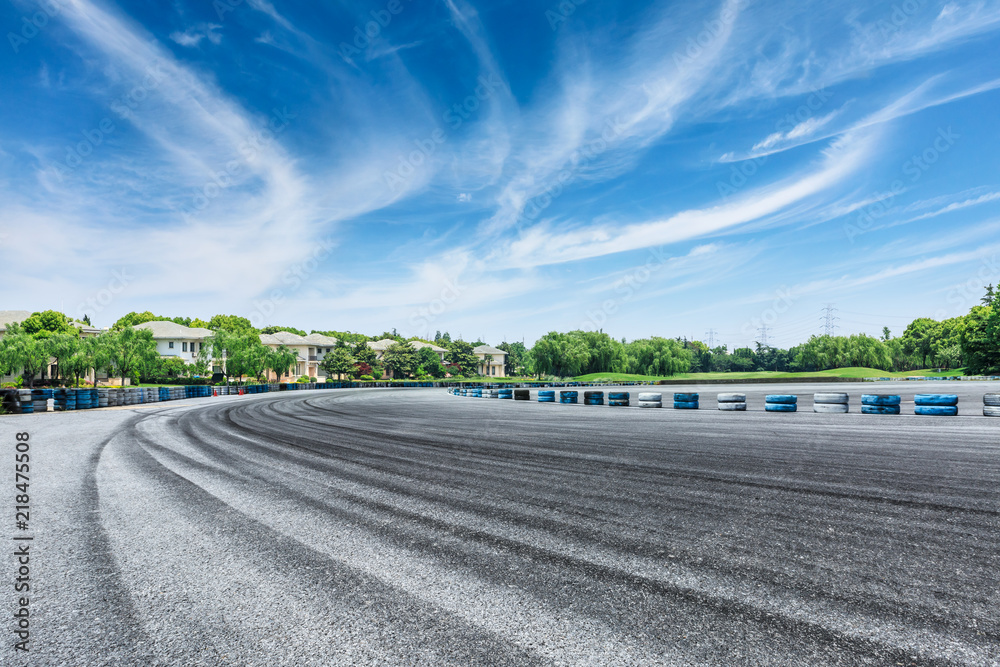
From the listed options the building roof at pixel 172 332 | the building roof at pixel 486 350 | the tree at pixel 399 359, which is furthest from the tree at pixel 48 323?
the building roof at pixel 486 350

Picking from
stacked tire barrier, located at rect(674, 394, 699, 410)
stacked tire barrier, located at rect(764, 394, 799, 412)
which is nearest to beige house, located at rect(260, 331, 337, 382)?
stacked tire barrier, located at rect(674, 394, 699, 410)

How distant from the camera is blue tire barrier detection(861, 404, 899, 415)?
1537 centimetres

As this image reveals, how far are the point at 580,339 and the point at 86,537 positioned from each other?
8359 centimetres

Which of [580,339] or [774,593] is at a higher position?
[580,339]

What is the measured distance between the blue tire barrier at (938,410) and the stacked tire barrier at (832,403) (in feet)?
6.06

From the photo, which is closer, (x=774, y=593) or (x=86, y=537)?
(x=774, y=593)

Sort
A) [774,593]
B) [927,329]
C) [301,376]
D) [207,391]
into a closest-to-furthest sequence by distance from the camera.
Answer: [774,593] < [207,391] < [301,376] < [927,329]

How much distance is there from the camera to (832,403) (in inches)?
648

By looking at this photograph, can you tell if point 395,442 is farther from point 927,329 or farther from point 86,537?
point 927,329

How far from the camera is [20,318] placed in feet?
261

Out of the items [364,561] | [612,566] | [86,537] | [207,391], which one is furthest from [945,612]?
[207,391]

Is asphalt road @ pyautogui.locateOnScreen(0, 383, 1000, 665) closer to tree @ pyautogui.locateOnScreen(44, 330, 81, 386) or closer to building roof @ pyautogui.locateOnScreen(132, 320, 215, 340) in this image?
tree @ pyautogui.locateOnScreen(44, 330, 81, 386)

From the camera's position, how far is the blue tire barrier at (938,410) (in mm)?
14648

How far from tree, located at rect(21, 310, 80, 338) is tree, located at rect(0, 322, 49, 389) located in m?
29.1
